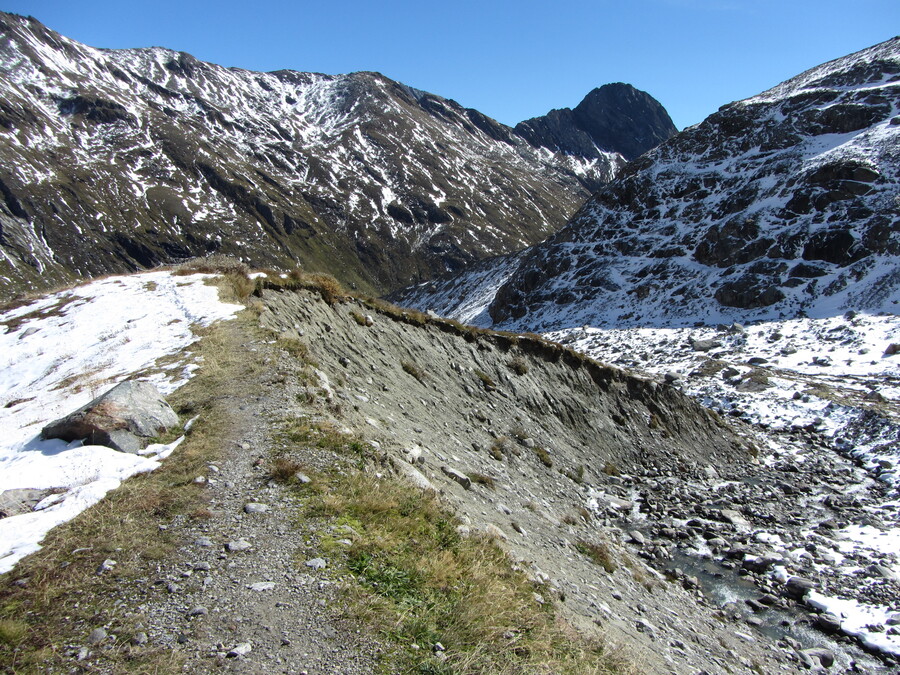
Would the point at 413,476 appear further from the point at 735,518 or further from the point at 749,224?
the point at 749,224

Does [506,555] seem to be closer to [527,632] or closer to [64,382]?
[527,632]

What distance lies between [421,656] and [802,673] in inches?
515

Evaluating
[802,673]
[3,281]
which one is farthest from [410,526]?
[3,281]

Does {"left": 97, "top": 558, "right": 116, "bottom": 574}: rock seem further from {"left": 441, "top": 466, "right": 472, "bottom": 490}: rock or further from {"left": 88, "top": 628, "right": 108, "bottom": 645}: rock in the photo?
{"left": 441, "top": 466, "right": 472, "bottom": 490}: rock

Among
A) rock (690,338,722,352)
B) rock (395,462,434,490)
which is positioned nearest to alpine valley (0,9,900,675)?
rock (395,462,434,490)

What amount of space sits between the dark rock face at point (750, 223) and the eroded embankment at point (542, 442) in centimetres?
4826

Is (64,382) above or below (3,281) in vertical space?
above

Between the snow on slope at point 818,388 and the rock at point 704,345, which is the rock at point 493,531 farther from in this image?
the rock at point 704,345

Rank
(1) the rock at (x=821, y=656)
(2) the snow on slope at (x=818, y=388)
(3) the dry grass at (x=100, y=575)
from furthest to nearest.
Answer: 1. (2) the snow on slope at (x=818, y=388)
2. (1) the rock at (x=821, y=656)
3. (3) the dry grass at (x=100, y=575)

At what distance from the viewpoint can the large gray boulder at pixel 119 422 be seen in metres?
10.1

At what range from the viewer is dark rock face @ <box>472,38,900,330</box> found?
2623 inches

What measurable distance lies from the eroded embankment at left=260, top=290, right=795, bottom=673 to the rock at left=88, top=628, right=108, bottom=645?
6277mm

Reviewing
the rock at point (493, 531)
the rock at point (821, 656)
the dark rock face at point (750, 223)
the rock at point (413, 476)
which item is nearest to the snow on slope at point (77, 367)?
the rock at point (413, 476)

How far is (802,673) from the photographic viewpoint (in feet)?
43.1
